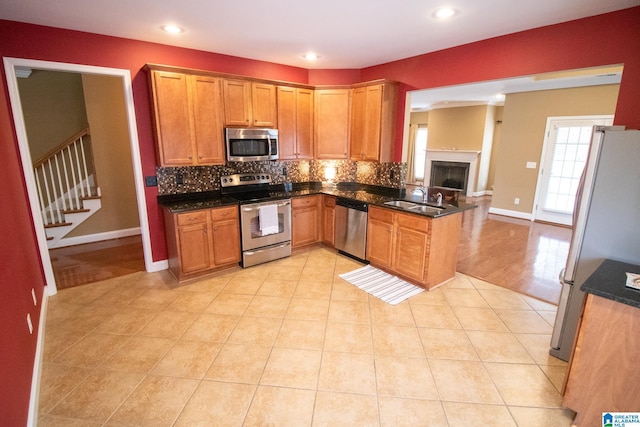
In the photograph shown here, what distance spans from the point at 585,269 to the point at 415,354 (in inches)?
53.6

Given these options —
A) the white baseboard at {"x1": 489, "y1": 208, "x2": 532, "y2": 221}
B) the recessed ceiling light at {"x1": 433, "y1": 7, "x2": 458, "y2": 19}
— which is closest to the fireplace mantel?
the white baseboard at {"x1": 489, "y1": 208, "x2": 532, "y2": 221}

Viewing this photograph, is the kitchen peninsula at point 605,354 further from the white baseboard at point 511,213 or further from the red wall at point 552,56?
the white baseboard at point 511,213

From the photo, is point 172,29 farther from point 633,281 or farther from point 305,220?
point 633,281

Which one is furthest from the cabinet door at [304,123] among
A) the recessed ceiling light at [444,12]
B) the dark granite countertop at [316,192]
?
the recessed ceiling light at [444,12]

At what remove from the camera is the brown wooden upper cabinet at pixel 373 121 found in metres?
4.16

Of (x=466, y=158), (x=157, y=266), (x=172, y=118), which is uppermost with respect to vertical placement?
(x=172, y=118)

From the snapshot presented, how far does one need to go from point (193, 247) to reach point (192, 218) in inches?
13.8

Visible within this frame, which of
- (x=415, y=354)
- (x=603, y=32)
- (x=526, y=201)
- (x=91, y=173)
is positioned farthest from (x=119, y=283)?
(x=526, y=201)

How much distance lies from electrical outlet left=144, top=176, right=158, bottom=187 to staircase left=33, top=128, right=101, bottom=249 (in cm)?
210

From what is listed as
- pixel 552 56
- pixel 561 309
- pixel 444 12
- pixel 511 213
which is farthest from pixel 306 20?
pixel 511 213

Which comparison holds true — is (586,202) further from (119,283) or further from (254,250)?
(119,283)

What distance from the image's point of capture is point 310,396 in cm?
203

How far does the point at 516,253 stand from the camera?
15.3ft

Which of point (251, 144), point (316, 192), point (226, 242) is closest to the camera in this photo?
point (226, 242)
